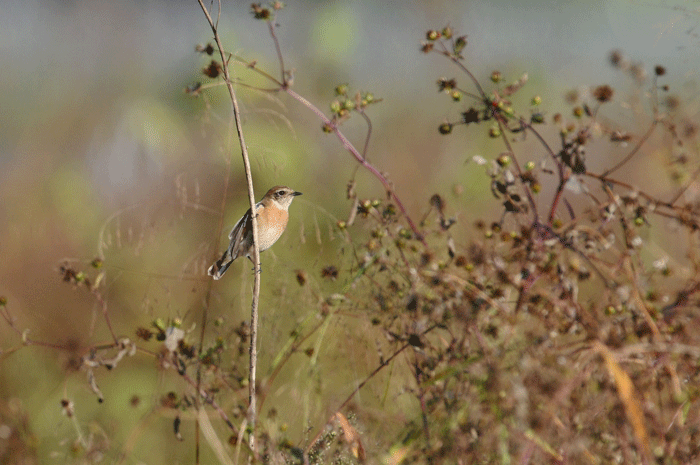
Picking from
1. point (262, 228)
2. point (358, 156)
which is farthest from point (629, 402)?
point (262, 228)

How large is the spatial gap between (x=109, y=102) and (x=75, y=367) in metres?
3.55

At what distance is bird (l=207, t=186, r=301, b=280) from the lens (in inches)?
125

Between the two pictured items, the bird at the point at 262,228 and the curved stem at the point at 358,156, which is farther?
the bird at the point at 262,228

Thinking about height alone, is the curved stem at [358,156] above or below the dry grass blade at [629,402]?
above

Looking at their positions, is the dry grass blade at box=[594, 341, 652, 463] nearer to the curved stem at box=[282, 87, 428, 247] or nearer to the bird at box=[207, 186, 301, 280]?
the curved stem at box=[282, 87, 428, 247]

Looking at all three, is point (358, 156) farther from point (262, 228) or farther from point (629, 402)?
point (262, 228)

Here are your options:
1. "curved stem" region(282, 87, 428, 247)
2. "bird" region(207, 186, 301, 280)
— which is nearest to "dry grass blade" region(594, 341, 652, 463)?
"curved stem" region(282, 87, 428, 247)

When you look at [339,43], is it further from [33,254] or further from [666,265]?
[666,265]

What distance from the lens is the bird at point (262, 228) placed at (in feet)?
10.4

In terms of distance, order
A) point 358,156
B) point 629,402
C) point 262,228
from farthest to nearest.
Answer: point 262,228 < point 358,156 < point 629,402

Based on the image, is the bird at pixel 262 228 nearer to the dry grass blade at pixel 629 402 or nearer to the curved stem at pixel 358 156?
the curved stem at pixel 358 156

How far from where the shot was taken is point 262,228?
335 centimetres

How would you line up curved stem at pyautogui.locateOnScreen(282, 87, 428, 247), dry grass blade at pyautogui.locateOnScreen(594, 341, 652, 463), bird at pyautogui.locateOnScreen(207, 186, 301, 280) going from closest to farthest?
1. dry grass blade at pyautogui.locateOnScreen(594, 341, 652, 463)
2. curved stem at pyautogui.locateOnScreen(282, 87, 428, 247)
3. bird at pyautogui.locateOnScreen(207, 186, 301, 280)

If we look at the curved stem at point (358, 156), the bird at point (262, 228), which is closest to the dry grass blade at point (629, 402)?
the curved stem at point (358, 156)
